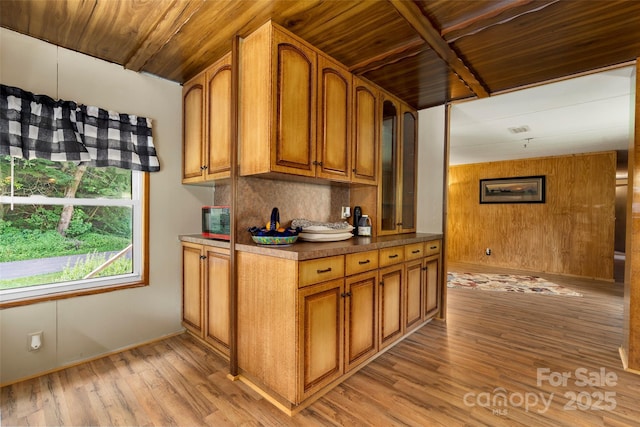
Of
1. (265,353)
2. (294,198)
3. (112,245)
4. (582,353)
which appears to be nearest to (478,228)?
(582,353)

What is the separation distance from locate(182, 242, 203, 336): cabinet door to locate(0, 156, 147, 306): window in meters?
0.33

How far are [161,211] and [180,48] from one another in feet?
4.22

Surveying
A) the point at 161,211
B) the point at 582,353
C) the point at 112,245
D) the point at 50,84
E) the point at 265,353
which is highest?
the point at 50,84

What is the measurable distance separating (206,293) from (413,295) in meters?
1.77

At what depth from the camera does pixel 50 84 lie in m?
2.05

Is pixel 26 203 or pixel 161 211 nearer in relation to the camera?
pixel 26 203

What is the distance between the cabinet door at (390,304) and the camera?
2277 millimetres

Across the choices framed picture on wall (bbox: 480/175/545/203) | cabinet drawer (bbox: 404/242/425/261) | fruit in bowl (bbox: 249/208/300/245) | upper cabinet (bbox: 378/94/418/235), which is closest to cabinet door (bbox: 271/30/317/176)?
fruit in bowl (bbox: 249/208/300/245)

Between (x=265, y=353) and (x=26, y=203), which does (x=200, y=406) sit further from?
(x=26, y=203)

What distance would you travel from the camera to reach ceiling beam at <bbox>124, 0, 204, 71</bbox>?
5.45 feet

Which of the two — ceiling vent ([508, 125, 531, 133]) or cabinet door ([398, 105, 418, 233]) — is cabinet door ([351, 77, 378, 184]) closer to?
cabinet door ([398, 105, 418, 233])

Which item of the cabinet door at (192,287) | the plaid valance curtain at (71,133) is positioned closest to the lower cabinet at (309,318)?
the cabinet door at (192,287)

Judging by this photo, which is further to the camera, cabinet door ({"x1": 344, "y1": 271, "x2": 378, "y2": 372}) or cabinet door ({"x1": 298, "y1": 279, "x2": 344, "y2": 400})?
cabinet door ({"x1": 344, "y1": 271, "x2": 378, "y2": 372})

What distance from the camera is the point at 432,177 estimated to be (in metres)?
3.27
